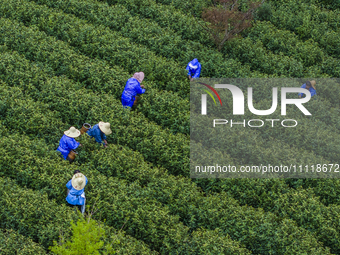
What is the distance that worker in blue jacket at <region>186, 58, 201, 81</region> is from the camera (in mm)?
16016

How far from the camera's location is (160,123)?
14.9 m

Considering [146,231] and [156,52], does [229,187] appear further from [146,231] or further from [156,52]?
[156,52]

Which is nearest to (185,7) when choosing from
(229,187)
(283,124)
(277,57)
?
(277,57)

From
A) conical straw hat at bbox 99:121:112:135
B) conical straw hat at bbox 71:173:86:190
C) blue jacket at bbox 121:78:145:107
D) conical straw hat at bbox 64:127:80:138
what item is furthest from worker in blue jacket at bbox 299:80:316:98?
conical straw hat at bbox 71:173:86:190

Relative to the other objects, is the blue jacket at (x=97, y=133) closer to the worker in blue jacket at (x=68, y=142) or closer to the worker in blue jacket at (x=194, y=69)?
the worker in blue jacket at (x=68, y=142)

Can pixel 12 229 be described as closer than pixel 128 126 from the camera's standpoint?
Yes

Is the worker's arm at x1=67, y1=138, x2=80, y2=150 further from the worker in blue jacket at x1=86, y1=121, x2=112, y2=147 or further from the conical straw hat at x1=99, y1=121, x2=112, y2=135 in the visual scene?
the conical straw hat at x1=99, y1=121, x2=112, y2=135

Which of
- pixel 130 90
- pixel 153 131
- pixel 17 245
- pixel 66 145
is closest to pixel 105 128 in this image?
pixel 66 145

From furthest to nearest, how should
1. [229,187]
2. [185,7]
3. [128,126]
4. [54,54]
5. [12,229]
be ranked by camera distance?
1. [185,7]
2. [54,54]
3. [128,126]
4. [229,187]
5. [12,229]

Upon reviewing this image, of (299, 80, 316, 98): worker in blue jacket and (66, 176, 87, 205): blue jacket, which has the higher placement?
(299, 80, 316, 98): worker in blue jacket

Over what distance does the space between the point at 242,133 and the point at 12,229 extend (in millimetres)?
7708

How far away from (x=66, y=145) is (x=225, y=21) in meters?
8.68

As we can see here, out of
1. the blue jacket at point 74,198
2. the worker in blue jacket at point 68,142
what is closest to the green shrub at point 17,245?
the blue jacket at point 74,198

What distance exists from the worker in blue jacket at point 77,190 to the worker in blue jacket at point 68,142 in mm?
1438
